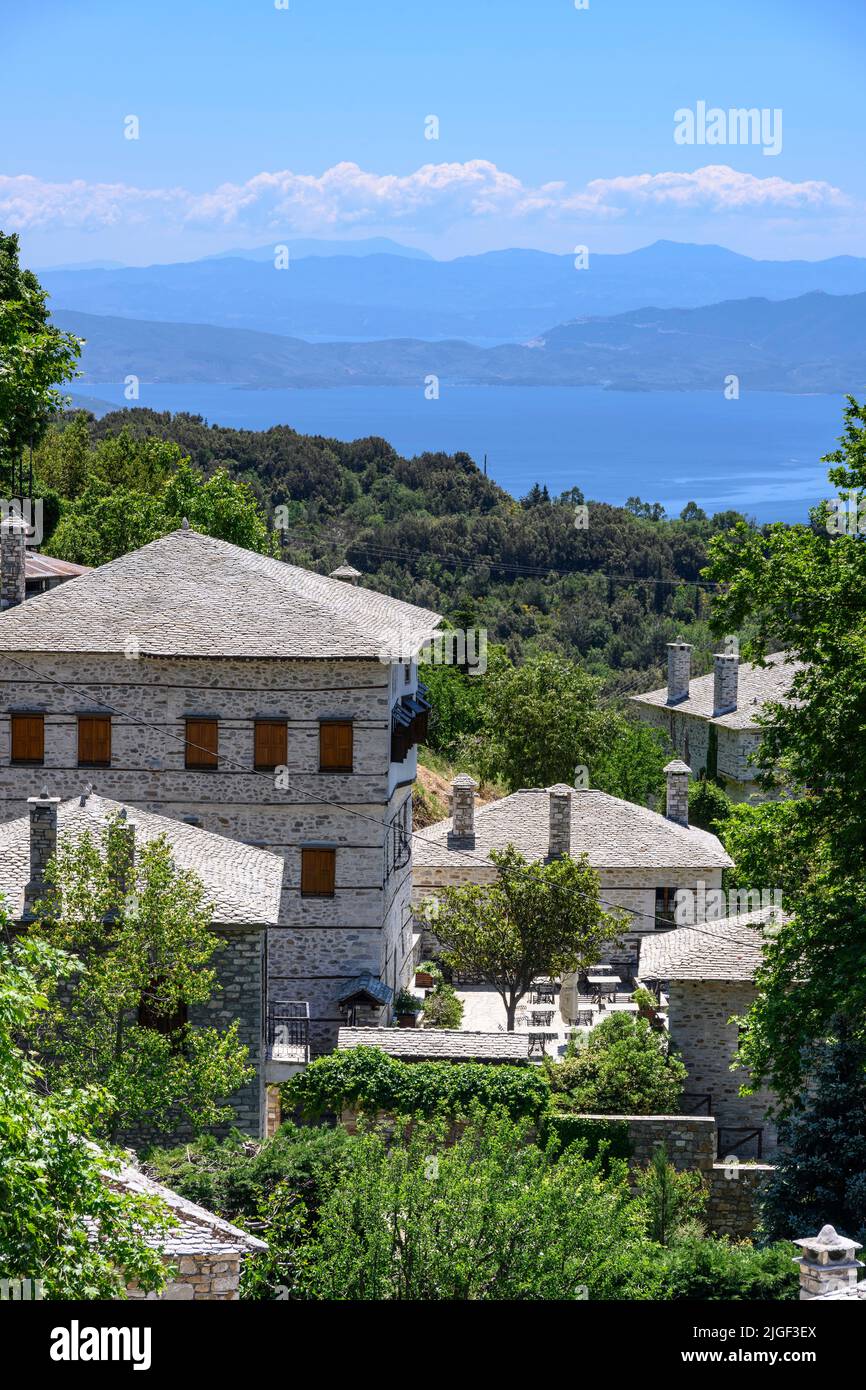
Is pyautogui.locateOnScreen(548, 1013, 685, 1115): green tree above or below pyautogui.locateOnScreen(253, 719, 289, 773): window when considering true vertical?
below

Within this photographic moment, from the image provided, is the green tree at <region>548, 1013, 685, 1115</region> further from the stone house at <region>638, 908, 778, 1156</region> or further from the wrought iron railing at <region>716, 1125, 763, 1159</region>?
the stone house at <region>638, 908, 778, 1156</region>

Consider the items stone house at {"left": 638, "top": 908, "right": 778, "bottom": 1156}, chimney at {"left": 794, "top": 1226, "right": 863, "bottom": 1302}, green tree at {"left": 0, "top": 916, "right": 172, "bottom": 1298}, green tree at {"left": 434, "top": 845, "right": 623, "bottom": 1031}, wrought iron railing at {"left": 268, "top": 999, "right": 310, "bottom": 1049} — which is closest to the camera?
green tree at {"left": 0, "top": 916, "right": 172, "bottom": 1298}

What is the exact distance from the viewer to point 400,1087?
2581 cm

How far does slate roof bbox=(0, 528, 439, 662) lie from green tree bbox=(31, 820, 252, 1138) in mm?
8528

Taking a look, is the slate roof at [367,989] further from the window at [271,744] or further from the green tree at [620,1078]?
the green tree at [620,1078]

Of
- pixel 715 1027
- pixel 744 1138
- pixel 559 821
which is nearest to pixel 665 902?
pixel 559 821

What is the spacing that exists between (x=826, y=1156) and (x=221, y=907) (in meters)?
8.98

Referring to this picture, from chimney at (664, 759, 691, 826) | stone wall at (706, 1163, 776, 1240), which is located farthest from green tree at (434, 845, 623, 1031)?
chimney at (664, 759, 691, 826)

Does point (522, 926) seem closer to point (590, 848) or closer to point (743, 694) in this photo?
point (590, 848)

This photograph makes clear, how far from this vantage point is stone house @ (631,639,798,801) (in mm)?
58875

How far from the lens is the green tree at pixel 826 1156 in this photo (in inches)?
888

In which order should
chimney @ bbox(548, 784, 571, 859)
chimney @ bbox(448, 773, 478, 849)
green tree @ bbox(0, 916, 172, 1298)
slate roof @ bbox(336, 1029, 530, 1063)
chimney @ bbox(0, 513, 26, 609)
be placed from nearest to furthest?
1. green tree @ bbox(0, 916, 172, 1298)
2. slate roof @ bbox(336, 1029, 530, 1063)
3. chimney @ bbox(0, 513, 26, 609)
4. chimney @ bbox(548, 784, 571, 859)
5. chimney @ bbox(448, 773, 478, 849)

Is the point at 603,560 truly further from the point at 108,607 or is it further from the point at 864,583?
the point at 864,583
